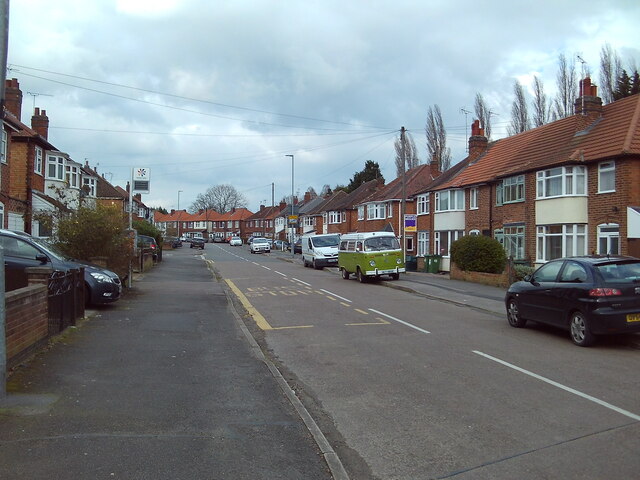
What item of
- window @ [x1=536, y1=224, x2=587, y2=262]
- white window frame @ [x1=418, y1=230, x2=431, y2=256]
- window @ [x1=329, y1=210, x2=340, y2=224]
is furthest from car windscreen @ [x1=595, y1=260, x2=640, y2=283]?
window @ [x1=329, y1=210, x2=340, y2=224]

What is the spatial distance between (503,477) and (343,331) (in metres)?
6.73

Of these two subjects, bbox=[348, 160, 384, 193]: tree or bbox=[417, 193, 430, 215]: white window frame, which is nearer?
bbox=[417, 193, 430, 215]: white window frame

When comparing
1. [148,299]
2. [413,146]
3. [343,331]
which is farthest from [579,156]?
[413,146]

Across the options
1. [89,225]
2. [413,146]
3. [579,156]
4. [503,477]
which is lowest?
[503,477]

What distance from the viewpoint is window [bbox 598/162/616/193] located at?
20.2 meters

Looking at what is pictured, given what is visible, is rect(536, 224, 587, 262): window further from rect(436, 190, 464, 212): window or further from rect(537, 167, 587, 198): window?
rect(436, 190, 464, 212): window

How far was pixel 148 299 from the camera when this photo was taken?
14.9 metres

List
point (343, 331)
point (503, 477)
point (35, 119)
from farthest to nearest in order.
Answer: point (35, 119) < point (343, 331) < point (503, 477)

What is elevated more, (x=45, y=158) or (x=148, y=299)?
(x=45, y=158)

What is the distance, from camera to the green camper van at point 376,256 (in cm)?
2317

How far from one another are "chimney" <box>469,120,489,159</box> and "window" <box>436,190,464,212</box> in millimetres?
3295

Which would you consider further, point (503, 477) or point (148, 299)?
point (148, 299)

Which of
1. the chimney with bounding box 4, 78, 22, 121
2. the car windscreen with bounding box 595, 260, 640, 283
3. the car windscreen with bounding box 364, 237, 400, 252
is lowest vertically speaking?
the car windscreen with bounding box 595, 260, 640, 283

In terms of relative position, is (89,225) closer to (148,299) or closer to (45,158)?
(148,299)
